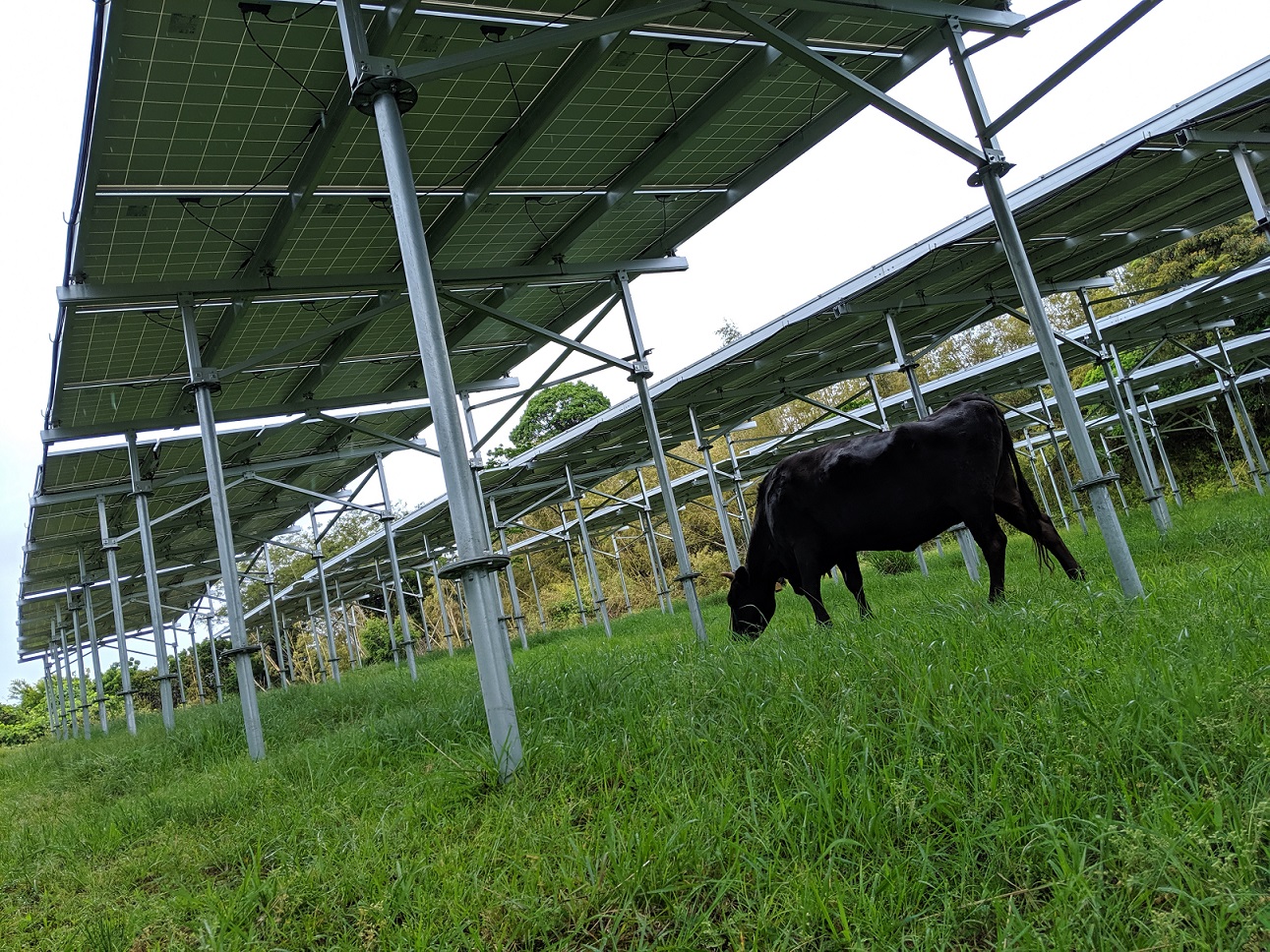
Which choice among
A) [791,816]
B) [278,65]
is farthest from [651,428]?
[791,816]

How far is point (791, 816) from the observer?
147 inches

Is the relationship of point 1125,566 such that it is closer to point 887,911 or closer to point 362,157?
point 887,911

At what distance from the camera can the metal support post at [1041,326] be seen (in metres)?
6.53

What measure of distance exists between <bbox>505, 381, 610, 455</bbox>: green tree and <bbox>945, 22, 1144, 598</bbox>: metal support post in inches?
1458

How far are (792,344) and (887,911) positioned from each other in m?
12.3

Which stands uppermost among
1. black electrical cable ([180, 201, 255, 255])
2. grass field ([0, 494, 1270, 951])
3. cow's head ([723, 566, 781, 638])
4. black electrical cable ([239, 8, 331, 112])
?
black electrical cable ([239, 8, 331, 112])

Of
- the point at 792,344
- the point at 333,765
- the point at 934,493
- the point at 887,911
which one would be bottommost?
the point at 887,911

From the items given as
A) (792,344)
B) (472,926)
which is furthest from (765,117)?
(472,926)

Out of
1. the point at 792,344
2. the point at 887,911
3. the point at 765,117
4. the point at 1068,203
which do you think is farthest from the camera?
the point at 792,344

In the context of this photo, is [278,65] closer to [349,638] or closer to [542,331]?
[542,331]

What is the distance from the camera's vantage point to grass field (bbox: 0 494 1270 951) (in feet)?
10.0

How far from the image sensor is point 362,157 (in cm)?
784

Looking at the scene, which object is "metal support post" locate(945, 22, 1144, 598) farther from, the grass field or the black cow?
the black cow

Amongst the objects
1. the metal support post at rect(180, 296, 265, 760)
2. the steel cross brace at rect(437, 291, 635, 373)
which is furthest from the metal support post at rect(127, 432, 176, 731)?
the steel cross brace at rect(437, 291, 635, 373)
